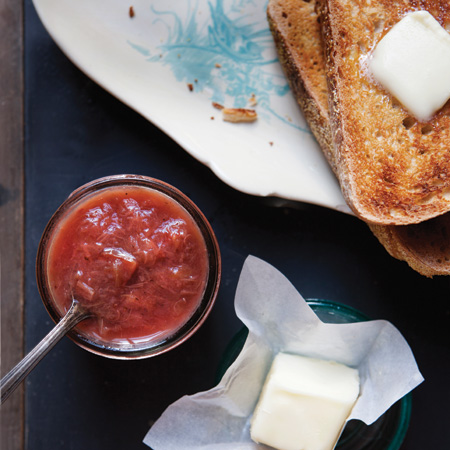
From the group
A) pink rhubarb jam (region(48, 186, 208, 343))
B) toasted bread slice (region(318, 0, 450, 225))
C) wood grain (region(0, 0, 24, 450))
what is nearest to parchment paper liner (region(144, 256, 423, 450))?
pink rhubarb jam (region(48, 186, 208, 343))

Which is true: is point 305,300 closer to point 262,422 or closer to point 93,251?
point 262,422

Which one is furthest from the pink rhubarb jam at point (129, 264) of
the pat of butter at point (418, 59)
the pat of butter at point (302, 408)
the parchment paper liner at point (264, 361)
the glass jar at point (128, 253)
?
the pat of butter at point (418, 59)

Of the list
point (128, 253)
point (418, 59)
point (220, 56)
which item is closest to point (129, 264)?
point (128, 253)

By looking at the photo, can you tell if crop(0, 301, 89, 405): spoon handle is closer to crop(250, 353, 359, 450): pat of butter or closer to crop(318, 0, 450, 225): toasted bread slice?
crop(250, 353, 359, 450): pat of butter

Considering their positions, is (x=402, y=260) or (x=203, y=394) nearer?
(x=203, y=394)

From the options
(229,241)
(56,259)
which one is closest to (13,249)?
(56,259)

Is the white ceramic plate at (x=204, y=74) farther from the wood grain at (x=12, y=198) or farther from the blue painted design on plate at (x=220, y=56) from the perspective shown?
the wood grain at (x=12, y=198)
